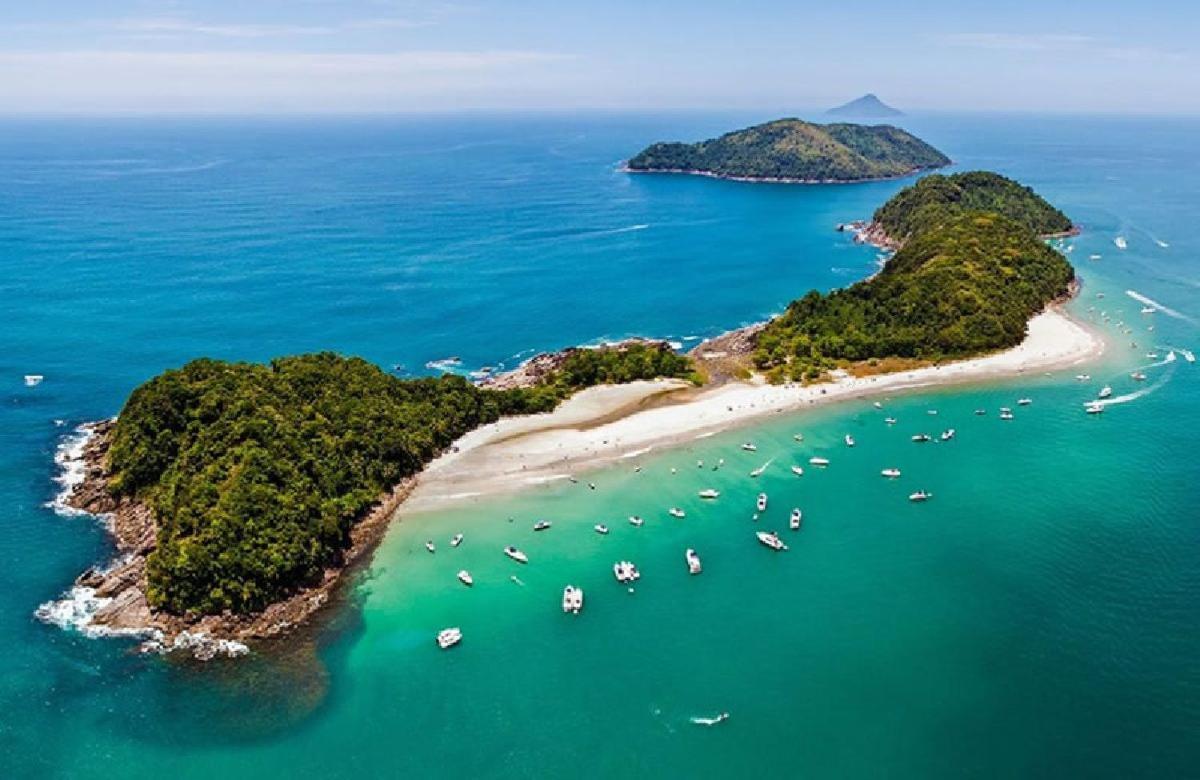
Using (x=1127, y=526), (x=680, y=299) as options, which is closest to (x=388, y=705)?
(x=1127, y=526)

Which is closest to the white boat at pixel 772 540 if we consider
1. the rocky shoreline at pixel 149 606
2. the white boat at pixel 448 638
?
the white boat at pixel 448 638

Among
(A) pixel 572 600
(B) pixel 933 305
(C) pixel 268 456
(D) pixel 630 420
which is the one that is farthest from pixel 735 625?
(B) pixel 933 305

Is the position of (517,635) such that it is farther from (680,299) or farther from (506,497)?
(680,299)

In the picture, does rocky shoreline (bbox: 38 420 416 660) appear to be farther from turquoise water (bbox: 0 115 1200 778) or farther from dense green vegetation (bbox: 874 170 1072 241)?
dense green vegetation (bbox: 874 170 1072 241)

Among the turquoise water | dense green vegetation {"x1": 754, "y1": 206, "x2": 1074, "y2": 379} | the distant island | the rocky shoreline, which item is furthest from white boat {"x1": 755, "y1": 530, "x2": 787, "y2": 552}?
dense green vegetation {"x1": 754, "y1": 206, "x2": 1074, "y2": 379}

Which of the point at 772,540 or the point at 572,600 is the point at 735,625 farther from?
the point at 572,600

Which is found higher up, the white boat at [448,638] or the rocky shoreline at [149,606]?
the rocky shoreline at [149,606]

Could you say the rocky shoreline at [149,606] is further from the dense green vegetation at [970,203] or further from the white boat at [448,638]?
the dense green vegetation at [970,203]
